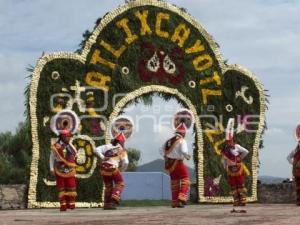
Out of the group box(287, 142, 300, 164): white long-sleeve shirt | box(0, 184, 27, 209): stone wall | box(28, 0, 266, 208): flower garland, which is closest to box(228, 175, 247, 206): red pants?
box(287, 142, 300, 164): white long-sleeve shirt

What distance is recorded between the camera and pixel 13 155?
27625 mm

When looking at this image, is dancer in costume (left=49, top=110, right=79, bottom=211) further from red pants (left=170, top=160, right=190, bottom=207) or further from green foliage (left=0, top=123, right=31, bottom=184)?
green foliage (left=0, top=123, right=31, bottom=184)

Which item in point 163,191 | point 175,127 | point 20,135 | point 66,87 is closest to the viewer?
point 175,127

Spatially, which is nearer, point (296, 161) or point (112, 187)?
point (112, 187)

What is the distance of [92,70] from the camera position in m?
12.9

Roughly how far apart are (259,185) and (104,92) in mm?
4573

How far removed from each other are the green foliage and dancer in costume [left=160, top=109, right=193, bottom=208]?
15.8m

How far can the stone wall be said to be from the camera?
12.3 m

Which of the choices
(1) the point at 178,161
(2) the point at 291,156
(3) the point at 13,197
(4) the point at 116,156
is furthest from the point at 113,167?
(2) the point at 291,156

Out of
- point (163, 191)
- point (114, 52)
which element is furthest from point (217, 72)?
point (163, 191)

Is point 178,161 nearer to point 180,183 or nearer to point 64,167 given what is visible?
point 180,183

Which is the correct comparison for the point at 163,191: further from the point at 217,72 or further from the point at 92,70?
the point at 92,70

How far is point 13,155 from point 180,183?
1793cm

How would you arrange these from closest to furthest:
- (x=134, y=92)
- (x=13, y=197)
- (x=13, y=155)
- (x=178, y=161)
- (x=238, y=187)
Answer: (x=178, y=161), (x=238, y=187), (x=13, y=197), (x=134, y=92), (x=13, y=155)
